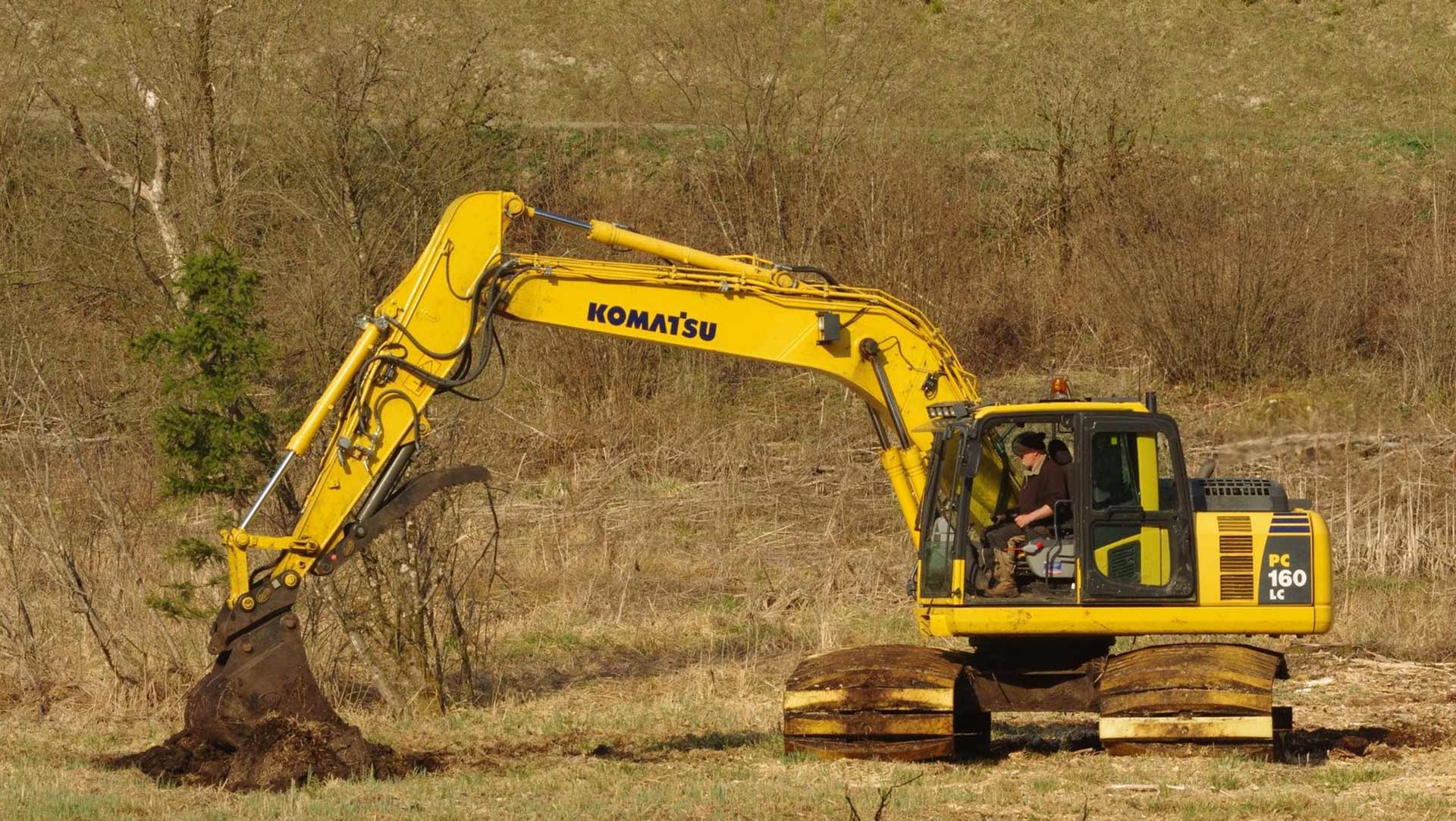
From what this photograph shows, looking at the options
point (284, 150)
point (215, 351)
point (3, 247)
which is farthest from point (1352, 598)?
point (3, 247)

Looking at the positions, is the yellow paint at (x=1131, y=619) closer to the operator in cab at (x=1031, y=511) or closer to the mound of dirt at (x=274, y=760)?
the operator in cab at (x=1031, y=511)

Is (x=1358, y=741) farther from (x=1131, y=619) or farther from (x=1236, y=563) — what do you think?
(x=1131, y=619)

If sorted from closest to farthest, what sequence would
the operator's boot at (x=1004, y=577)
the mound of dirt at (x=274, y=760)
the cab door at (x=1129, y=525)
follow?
the mound of dirt at (x=274, y=760) < the cab door at (x=1129, y=525) < the operator's boot at (x=1004, y=577)

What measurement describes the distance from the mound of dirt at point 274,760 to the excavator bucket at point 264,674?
0.09 feet

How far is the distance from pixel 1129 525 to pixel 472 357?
4221 mm

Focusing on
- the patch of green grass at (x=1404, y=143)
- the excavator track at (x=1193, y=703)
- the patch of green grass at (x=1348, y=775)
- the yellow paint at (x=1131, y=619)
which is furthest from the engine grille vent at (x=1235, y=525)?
the patch of green grass at (x=1404, y=143)

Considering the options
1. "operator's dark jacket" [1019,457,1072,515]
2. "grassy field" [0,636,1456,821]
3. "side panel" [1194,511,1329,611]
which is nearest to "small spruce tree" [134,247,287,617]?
"grassy field" [0,636,1456,821]

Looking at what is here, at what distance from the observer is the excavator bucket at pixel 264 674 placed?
11.2 metres

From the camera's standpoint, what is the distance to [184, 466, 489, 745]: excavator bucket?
36.6ft

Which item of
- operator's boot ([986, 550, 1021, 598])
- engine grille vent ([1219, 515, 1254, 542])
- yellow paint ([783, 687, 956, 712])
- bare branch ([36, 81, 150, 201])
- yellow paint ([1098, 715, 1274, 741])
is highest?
bare branch ([36, 81, 150, 201])

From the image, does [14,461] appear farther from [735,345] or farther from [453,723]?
[735,345]

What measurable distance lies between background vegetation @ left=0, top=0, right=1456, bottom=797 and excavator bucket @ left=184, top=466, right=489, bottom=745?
247 cm

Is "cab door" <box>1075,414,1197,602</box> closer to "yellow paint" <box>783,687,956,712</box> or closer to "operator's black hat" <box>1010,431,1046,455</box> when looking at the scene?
"operator's black hat" <box>1010,431,1046,455</box>

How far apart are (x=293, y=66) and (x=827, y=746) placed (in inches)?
855
